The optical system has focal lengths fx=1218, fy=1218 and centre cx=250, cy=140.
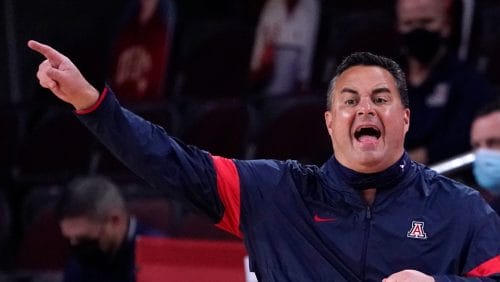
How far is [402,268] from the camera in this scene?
3.08 meters

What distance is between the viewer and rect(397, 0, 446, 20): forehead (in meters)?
5.06

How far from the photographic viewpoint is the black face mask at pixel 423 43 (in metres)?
5.05

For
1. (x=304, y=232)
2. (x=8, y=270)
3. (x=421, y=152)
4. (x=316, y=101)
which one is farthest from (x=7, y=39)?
(x=304, y=232)

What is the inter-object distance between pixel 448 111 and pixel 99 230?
4.82 ft

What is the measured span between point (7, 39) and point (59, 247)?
211 cm

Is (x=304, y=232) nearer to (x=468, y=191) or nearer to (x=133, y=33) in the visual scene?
(x=468, y=191)

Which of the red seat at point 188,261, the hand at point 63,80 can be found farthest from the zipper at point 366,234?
the red seat at point 188,261

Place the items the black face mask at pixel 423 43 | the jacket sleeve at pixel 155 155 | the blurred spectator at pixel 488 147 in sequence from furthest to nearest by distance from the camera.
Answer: the black face mask at pixel 423 43 → the blurred spectator at pixel 488 147 → the jacket sleeve at pixel 155 155

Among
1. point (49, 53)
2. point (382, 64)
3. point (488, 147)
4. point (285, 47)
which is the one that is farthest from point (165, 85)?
point (49, 53)

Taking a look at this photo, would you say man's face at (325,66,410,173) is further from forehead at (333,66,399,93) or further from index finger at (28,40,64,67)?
index finger at (28,40,64,67)

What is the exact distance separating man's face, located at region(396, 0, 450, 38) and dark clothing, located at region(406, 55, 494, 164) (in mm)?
238

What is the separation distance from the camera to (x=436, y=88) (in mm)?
4941

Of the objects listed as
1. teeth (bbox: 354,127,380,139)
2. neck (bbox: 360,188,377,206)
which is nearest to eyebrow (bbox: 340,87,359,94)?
teeth (bbox: 354,127,380,139)

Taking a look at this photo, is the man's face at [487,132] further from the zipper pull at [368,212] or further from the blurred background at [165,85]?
the zipper pull at [368,212]
